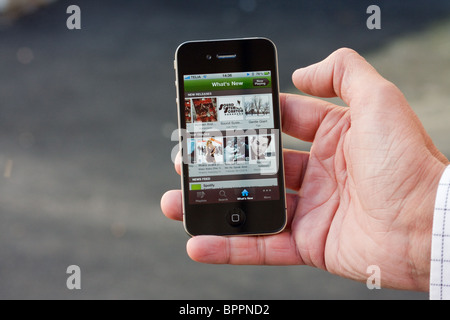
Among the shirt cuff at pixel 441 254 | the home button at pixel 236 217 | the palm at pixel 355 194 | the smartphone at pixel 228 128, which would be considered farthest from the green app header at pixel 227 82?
the shirt cuff at pixel 441 254

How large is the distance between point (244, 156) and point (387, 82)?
511 millimetres

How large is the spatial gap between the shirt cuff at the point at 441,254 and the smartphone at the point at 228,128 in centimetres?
50

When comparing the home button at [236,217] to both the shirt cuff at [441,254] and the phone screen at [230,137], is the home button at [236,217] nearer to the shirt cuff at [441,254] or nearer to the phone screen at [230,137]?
the phone screen at [230,137]

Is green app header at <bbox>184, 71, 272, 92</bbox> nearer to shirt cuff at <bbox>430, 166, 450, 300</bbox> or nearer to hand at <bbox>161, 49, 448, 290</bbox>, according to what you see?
hand at <bbox>161, 49, 448, 290</bbox>

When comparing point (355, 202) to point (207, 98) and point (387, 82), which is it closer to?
point (387, 82)

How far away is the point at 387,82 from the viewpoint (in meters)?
1.43

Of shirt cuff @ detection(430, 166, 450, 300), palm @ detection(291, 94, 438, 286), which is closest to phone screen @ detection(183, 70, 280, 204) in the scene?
palm @ detection(291, 94, 438, 286)

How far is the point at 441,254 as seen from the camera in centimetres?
121

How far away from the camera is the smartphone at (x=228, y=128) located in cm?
158

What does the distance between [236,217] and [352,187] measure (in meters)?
0.39

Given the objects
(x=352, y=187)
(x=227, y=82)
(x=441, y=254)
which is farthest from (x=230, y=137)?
(x=441, y=254)

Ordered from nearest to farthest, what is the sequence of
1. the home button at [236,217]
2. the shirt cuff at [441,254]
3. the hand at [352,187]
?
the shirt cuff at [441,254] < the hand at [352,187] < the home button at [236,217]

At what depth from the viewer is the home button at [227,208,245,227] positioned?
5.10 feet

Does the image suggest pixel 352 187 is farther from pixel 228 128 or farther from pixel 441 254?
pixel 228 128
